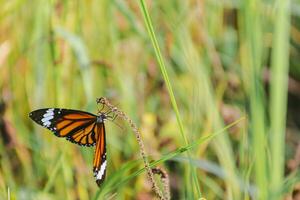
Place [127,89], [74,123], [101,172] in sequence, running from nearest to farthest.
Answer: [101,172], [74,123], [127,89]

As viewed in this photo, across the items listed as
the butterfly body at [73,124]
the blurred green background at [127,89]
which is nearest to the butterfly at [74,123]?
the butterfly body at [73,124]

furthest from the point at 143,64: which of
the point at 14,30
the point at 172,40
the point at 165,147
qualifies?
the point at 14,30

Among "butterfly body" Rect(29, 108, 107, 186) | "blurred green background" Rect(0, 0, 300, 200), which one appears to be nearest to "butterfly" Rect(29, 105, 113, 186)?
"butterfly body" Rect(29, 108, 107, 186)

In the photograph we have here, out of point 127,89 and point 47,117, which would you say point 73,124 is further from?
point 127,89

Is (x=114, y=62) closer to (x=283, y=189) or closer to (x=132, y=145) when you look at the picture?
(x=132, y=145)

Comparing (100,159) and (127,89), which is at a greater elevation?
(127,89)

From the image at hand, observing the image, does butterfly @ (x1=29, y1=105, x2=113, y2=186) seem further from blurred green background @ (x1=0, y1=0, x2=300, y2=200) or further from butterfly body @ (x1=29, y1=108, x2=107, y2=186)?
blurred green background @ (x1=0, y1=0, x2=300, y2=200)

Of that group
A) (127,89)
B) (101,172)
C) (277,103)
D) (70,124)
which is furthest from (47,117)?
(127,89)

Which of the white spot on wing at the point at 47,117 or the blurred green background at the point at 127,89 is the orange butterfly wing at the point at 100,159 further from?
the blurred green background at the point at 127,89
